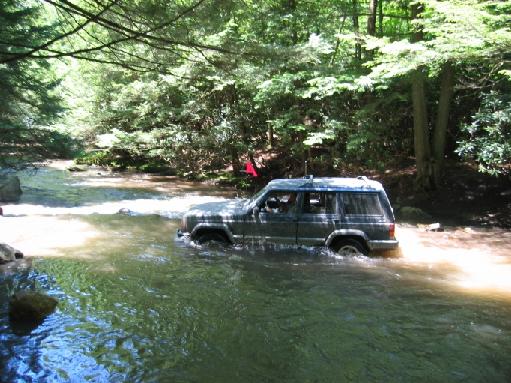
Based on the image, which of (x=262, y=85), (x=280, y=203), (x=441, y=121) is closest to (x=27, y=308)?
(x=280, y=203)

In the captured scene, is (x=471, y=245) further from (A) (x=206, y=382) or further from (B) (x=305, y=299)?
(A) (x=206, y=382)

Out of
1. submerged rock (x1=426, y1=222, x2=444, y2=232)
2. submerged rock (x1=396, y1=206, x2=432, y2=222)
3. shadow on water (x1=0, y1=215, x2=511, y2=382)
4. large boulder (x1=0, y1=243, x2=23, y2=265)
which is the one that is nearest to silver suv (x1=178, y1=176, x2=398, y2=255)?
shadow on water (x1=0, y1=215, x2=511, y2=382)

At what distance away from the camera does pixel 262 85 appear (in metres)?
16.9

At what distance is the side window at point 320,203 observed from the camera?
34.0 ft

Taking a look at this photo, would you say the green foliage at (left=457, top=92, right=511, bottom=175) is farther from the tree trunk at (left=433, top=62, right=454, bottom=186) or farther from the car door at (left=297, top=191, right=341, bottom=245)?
the car door at (left=297, top=191, right=341, bottom=245)

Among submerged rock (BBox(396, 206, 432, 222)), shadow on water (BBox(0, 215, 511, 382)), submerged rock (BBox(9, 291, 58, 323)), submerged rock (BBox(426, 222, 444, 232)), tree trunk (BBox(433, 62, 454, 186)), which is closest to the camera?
shadow on water (BBox(0, 215, 511, 382))

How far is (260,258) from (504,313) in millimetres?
4949

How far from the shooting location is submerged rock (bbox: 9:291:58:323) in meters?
6.94

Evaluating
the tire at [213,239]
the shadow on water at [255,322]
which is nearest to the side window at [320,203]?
the shadow on water at [255,322]

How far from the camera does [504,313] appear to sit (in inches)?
301

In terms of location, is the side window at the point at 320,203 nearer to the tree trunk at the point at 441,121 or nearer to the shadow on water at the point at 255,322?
the shadow on water at the point at 255,322

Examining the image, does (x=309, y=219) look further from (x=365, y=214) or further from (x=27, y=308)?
(x=27, y=308)

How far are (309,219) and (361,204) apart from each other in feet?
4.01

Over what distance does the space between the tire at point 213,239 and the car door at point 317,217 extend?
1763 mm
